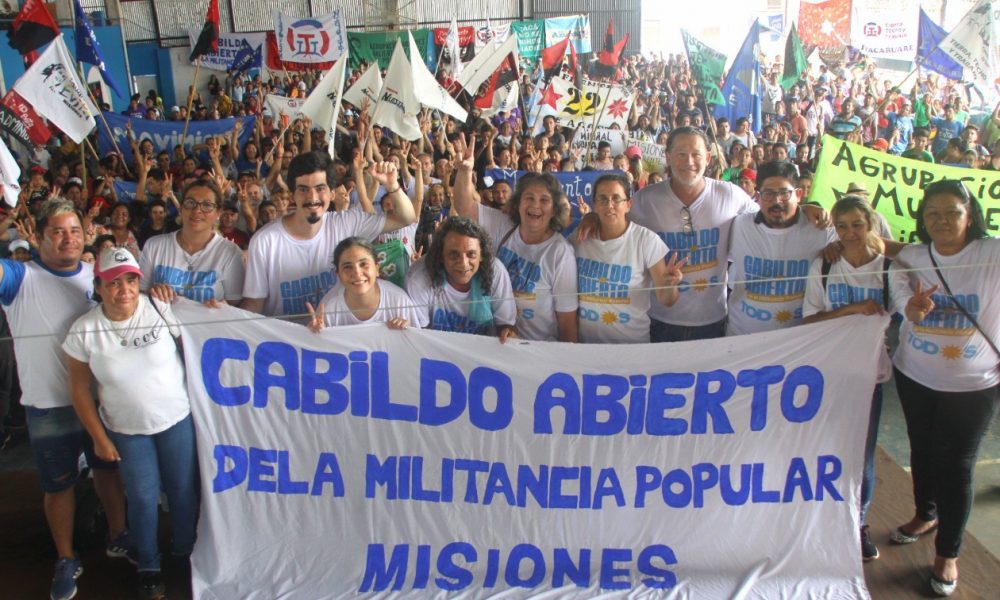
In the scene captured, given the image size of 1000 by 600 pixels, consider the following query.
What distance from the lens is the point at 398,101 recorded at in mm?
6707

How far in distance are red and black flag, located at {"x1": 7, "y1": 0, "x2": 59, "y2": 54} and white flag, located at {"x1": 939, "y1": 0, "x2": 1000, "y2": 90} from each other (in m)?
8.54

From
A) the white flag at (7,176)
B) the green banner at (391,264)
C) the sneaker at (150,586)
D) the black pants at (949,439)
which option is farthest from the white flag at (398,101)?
the black pants at (949,439)

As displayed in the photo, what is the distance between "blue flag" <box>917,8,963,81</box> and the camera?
9.88 m

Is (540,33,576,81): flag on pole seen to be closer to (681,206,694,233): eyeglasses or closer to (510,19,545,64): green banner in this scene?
(510,19,545,64): green banner

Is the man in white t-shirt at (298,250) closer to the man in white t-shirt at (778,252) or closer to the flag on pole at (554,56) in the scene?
the man in white t-shirt at (778,252)

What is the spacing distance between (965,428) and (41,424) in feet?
12.6

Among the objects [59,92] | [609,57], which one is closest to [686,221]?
[59,92]

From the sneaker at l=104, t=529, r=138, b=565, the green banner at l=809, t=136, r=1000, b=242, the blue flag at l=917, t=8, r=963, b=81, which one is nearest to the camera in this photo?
the sneaker at l=104, t=529, r=138, b=565

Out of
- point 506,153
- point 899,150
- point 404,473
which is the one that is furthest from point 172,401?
point 899,150

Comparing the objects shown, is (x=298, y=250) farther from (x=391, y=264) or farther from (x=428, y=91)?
(x=428, y=91)

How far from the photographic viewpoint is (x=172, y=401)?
3.10m

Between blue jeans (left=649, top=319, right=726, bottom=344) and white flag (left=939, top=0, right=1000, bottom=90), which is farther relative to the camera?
white flag (left=939, top=0, right=1000, bottom=90)

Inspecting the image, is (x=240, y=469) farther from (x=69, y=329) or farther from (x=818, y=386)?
(x=818, y=386)

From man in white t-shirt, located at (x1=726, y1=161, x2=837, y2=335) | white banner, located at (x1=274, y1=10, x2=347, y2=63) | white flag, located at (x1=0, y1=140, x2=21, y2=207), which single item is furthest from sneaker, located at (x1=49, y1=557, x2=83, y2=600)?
white banner, located at (x1=274, y1=10, x2=347, y2=63)
